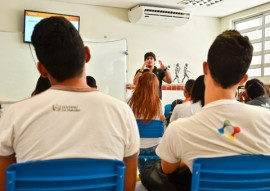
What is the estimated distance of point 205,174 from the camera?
42.8 inches

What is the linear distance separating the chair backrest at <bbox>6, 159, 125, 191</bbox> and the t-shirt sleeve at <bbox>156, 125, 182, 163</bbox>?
0.23 m

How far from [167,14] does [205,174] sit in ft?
16.8

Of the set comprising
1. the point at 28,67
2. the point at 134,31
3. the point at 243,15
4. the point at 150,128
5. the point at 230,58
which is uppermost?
the point at 243,15

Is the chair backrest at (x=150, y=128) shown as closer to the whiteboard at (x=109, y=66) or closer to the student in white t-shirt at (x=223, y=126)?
the student in white t-shirt at (x=223, y=126)

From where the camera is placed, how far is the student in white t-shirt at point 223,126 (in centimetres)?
114

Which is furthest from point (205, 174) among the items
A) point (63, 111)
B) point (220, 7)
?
point (220, 7)

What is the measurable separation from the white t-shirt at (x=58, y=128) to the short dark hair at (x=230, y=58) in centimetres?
49

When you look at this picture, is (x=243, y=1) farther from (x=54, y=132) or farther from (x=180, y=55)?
(x=54, y=132)

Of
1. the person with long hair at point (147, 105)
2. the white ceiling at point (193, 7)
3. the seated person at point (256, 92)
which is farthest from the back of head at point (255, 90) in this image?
the white ceiling at point (193, 7)

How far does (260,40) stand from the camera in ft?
19.9

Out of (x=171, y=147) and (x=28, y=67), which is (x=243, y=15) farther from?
(x=171, y=147)

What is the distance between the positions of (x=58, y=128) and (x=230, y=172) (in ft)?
2.02

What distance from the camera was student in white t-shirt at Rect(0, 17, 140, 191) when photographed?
1.03m

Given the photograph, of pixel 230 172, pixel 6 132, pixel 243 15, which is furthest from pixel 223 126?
pixel 243 15
